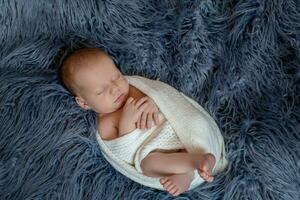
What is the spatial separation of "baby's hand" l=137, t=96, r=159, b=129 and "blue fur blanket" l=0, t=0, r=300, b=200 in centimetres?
12

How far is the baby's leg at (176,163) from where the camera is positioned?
0.99 meters

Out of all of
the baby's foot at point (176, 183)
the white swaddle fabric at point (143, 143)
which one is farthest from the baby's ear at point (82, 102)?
the baby's foot at point (176, 183)

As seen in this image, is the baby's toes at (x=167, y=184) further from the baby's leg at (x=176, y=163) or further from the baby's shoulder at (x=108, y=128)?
the baby's shoulder at (x=108, y=128)

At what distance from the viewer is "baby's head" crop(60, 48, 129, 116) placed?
1.14 metres

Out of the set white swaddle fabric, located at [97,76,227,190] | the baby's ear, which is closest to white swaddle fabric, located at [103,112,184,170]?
white swaddle fabric, located at [97,76,227,190]

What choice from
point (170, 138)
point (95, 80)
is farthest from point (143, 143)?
point (95, 80)

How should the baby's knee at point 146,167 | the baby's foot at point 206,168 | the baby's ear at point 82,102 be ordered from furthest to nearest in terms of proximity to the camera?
1. the baby's ear at point 82,102
2. the baby's knee at point 146,167
3. the baby's foot at point 206,168

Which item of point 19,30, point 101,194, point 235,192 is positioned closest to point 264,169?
point 235,192

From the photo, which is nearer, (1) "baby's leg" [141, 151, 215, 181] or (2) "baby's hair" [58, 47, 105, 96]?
(1) "baby's leg" [141, 151, 215, 181]

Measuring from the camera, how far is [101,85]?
3.76 ft

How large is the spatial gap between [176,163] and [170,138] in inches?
3.3

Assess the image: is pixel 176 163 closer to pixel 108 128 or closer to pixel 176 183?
pixel 176 183

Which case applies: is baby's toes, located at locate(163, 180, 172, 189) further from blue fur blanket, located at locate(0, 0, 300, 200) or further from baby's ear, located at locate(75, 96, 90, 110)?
baby's ear, located at locate(75, 96, 90, 110)

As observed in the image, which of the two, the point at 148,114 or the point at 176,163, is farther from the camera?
the point at 148,114
